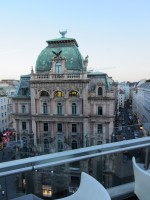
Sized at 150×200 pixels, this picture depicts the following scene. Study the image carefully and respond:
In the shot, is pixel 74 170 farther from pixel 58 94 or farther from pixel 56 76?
→ pixel 58 94

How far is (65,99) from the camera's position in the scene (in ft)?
66.7

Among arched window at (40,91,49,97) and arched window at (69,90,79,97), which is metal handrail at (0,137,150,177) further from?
arched window at (40,91,49,97)

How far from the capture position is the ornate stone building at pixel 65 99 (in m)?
20.0

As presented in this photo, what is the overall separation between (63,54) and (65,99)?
4.75 metres

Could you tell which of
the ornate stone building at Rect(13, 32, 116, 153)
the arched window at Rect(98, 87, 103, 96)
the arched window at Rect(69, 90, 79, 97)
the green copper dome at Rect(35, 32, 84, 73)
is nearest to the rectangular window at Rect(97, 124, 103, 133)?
the ornate stone building at Rect(13, 32, 116, 153)

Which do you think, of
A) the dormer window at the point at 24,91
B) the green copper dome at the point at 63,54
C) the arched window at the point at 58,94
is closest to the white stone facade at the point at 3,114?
the dormer window at the point at 24,91

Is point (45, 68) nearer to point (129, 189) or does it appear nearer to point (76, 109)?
point (76, 109)

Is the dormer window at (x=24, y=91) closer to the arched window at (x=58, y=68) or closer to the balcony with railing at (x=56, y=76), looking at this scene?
the balcony with railing at (x=56, y=76)

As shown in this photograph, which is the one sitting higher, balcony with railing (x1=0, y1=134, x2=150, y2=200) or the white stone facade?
balcony with railing (x1=0, y1=134, x2=150, y2=200)

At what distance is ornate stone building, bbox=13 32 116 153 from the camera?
65.8 ft

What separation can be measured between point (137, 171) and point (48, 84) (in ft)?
60.9

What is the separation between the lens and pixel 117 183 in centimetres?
268

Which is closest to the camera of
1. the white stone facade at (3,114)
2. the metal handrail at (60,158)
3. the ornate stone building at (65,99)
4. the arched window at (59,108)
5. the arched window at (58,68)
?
the metal handrail at (60,158)

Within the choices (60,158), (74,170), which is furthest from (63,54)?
(60,158)
